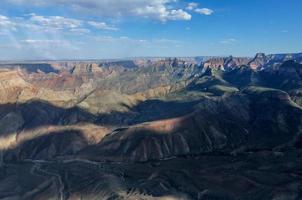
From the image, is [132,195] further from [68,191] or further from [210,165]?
[210,165]

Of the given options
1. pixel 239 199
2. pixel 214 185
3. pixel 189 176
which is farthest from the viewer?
pixel 189 176

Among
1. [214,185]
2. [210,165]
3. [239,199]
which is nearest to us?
[239,199]

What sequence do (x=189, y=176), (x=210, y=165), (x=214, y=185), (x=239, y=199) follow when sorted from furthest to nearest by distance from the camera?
(x=210, y=165)
(x=189, y=176)
(x=214, y=185)
(x=239, y=199)

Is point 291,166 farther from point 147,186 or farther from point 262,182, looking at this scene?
point 147,186

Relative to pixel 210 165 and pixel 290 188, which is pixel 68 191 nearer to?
pixel 210 165

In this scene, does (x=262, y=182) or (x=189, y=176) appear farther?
(x=189, y=176)

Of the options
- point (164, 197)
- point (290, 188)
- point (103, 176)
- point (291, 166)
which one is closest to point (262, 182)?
point (290, 188)

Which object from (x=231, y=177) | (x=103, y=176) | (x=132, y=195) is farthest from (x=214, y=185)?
(x=103, y=176)

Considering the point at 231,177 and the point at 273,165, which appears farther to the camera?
the point at 273,165
